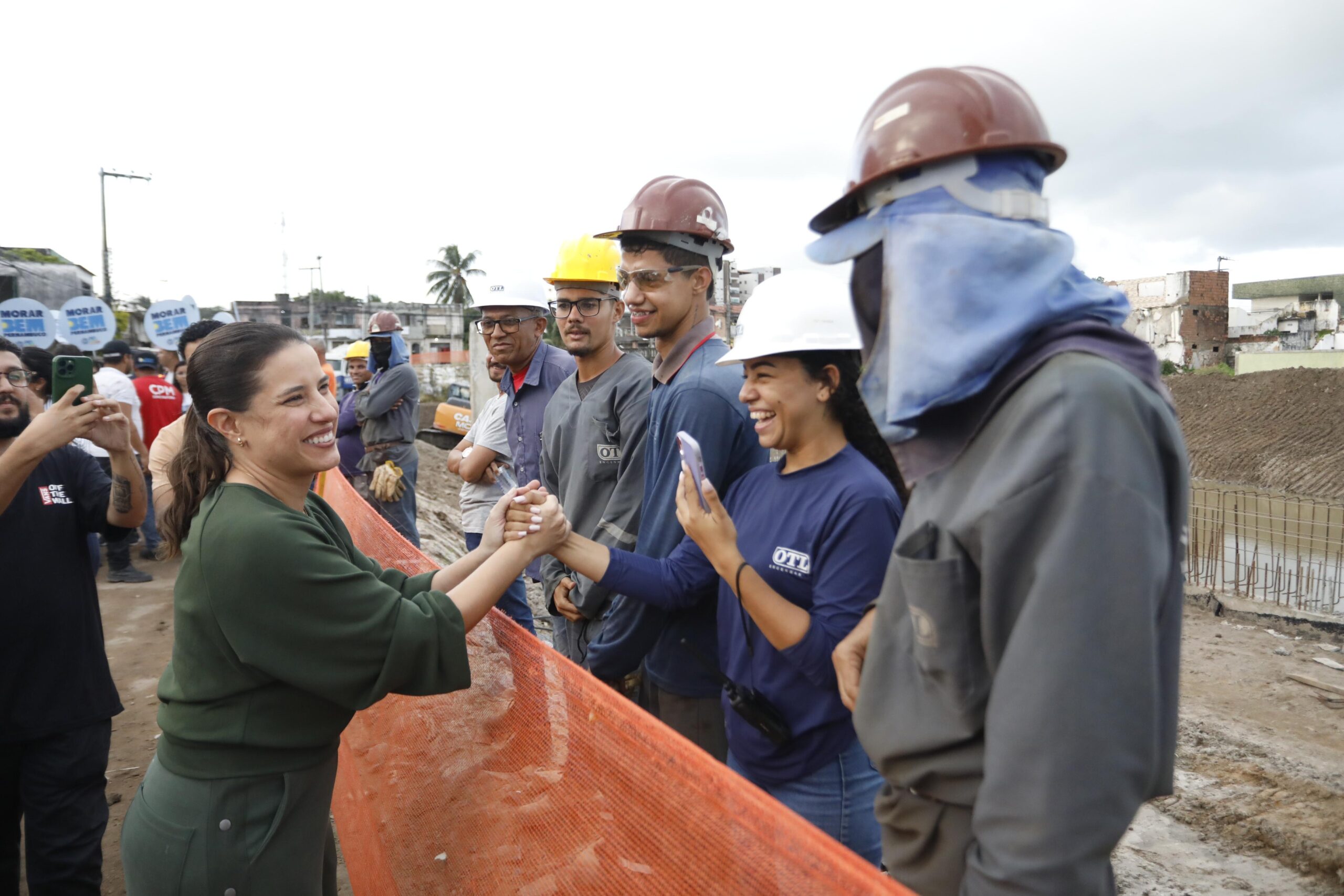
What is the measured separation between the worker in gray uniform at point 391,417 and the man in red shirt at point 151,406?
8.90 ft

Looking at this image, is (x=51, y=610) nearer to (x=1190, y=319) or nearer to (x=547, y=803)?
(x=547, y=803)

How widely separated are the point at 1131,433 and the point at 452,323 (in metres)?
57.9

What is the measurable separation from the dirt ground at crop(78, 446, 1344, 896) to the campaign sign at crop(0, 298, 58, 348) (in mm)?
6137

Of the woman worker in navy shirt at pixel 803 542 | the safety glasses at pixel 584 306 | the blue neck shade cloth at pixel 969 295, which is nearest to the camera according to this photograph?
the blue neck shade cloth at pixel 969 295

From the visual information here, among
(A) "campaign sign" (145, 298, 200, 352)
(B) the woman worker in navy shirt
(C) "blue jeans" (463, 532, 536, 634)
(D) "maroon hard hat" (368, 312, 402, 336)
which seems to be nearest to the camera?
(B) the woman worker in navy shirt

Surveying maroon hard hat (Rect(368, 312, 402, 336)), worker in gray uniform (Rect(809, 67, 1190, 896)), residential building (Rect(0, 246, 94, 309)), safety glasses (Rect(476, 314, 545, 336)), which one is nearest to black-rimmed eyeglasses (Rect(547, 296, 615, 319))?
safety glasses (Rect(476, 314, 545, 336))

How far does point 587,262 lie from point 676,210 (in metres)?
0.92

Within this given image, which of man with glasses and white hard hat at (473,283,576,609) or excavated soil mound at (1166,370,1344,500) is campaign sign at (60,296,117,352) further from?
excavated soil mound at (1166,370,1344,500)

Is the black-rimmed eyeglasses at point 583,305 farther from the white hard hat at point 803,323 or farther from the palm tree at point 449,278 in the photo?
the palm tree at point 449,278

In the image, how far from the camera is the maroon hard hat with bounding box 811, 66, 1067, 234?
48.4 inches

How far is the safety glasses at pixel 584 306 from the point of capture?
3.66m

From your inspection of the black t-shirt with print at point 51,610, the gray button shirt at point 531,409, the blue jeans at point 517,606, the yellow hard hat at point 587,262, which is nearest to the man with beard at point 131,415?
the blue jeans at point 517,606

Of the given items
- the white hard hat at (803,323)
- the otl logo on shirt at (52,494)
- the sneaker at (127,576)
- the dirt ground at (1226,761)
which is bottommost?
the dirt ground at (1226,761)

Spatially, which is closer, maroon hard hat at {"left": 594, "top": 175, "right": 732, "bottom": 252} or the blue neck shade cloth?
the blue neck shade cloth
